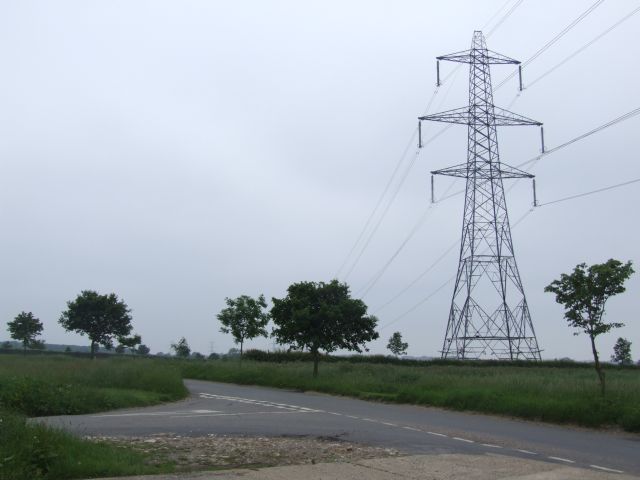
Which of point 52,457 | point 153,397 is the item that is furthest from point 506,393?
point 52,457

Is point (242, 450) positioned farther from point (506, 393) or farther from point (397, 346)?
point (397, 346)

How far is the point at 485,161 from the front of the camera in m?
39.1

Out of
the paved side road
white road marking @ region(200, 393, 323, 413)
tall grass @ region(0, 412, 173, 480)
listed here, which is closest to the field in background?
tall grass @ region(0, 412, 173, 480)

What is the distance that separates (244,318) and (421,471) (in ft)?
137

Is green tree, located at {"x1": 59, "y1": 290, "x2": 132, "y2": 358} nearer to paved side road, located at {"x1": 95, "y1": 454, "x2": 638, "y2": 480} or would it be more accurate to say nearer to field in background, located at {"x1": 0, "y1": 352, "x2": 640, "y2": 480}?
field in background, located at {"x1": 0, "y1": 352, "x2": 640, "y2": 480}

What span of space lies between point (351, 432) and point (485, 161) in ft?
87.0

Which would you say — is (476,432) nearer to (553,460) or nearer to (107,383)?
(553,460)

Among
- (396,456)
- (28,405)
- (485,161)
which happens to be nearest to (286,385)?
(485,161)

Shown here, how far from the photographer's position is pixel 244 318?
169 feet

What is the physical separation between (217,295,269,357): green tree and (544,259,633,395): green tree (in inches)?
1289

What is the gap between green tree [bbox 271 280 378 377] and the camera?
122ft

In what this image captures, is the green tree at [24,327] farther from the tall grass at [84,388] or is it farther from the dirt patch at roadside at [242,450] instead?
the dirt patch at roadside at [242,450]

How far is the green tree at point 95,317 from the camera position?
6594 cm

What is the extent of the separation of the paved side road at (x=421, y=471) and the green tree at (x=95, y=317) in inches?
2335
